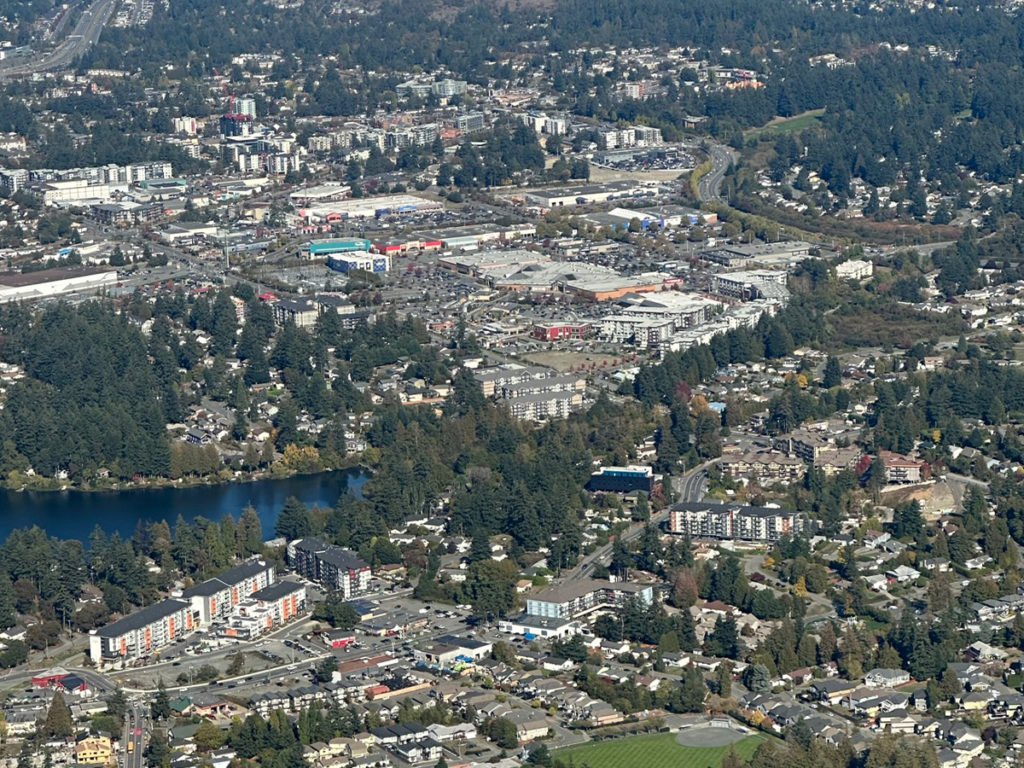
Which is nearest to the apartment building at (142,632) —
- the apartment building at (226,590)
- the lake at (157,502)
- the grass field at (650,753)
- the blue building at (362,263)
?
the apartment building at (226,590)

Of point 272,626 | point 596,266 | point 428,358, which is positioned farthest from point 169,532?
point 596,266

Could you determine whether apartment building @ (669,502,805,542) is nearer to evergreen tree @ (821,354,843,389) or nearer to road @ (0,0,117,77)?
evergreen tree @ (821,354,843,389)

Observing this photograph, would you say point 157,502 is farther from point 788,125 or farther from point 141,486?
point 788,125

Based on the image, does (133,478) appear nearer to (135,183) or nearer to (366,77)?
(135,183)

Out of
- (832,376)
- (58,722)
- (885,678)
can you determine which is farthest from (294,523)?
(832,376)

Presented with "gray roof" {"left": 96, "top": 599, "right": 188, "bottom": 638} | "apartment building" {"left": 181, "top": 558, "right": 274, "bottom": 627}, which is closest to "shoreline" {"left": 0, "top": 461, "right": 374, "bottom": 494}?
"apartment building" {"left": 181, "top": 558, "right": 274, "bottom": 627}

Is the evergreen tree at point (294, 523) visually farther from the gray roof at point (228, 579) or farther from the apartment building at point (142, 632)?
the apartment building at point (142, 632)
